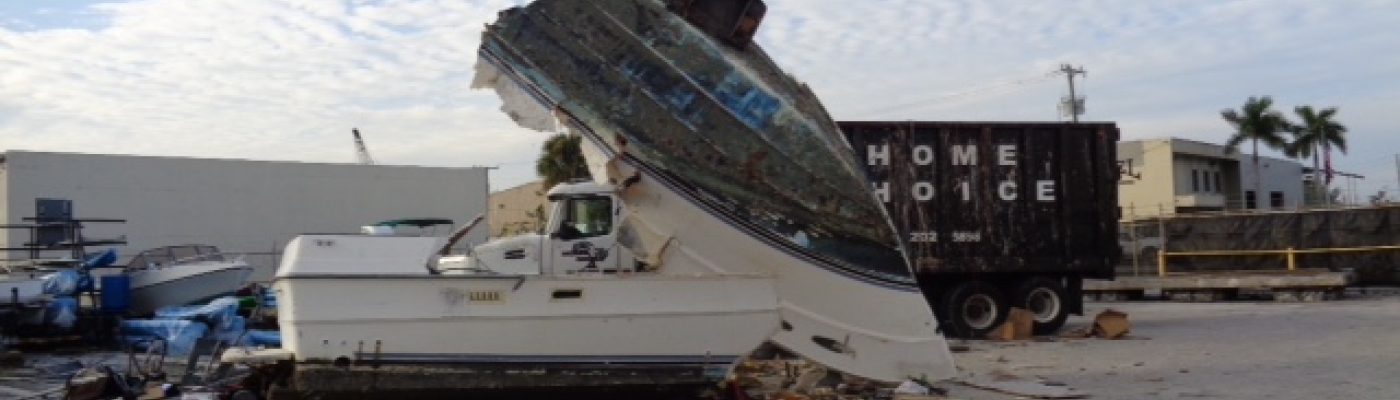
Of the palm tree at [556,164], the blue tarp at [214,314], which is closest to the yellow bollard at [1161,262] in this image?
the palm tree at [556,164]

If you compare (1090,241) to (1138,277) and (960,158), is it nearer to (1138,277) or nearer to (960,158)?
(960,158)

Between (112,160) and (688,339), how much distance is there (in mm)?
27800

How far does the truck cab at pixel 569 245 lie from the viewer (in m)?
10.6

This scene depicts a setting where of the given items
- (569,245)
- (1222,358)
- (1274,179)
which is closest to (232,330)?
(569,245)

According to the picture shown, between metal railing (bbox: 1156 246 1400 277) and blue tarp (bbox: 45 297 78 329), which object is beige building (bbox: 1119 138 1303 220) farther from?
blue tarp (bbox: 45 297 78 329)

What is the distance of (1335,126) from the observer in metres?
66.3

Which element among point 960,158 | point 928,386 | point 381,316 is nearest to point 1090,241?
point 960,158

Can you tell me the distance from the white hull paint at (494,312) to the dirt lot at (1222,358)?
9.23 ft

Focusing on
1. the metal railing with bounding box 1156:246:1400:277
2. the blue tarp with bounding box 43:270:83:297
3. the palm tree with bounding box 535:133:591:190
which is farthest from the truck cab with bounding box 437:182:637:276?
the palm tree with bounding box 535:133:591:190

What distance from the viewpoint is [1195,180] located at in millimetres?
54125

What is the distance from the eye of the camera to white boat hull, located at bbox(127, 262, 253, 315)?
18.4 metres

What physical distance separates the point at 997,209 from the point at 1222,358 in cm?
500

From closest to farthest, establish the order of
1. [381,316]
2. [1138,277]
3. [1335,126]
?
[381,316]
[1138,277]
[1335,126]

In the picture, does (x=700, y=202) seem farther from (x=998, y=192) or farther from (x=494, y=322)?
(x=998, y=192)
